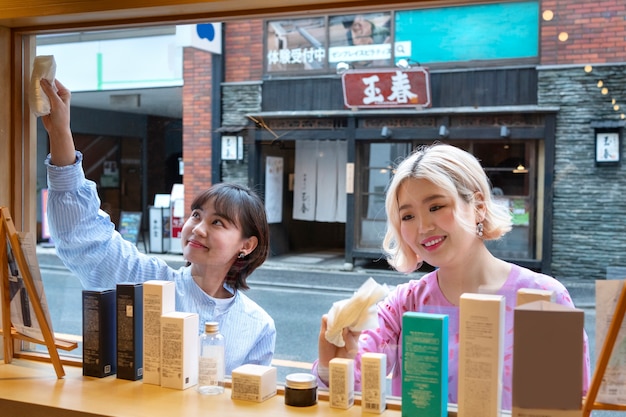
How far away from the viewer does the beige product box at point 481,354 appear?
1.12m

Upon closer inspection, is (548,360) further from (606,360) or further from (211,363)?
(211,363)

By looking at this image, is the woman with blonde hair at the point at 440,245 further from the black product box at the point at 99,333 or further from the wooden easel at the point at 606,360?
the black product box at the point at 99,333

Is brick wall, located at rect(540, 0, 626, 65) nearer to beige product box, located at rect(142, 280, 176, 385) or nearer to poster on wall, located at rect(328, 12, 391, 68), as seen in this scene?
poster on wall, located at rect(328, 12, 391, 68)

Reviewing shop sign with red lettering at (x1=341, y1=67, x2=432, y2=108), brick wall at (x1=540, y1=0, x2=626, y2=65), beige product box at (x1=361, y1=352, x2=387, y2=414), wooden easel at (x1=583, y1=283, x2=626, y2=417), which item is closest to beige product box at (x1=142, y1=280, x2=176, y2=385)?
beige product box at (x1=361, y1=352, x2=387, y2=414)

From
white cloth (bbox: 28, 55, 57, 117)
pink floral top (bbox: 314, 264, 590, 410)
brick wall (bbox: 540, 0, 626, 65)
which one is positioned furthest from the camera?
white cloth (bbox: 28, 55, 57, 117)

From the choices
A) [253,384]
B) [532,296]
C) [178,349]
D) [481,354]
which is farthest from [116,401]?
[532,296]

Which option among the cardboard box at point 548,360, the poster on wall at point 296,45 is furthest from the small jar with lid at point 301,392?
the poster on wall at point 296,45

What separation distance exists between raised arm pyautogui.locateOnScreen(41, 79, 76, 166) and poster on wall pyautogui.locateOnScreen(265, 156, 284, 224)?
25.6 inches

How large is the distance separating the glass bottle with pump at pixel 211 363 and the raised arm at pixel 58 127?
68 centimetres

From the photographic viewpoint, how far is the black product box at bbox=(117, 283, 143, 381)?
146 centimetres

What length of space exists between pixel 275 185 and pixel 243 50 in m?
0.48

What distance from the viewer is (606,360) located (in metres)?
1.09

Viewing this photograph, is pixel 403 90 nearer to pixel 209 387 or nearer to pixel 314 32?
pixel 314 32

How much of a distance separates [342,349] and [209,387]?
1.01 ft
